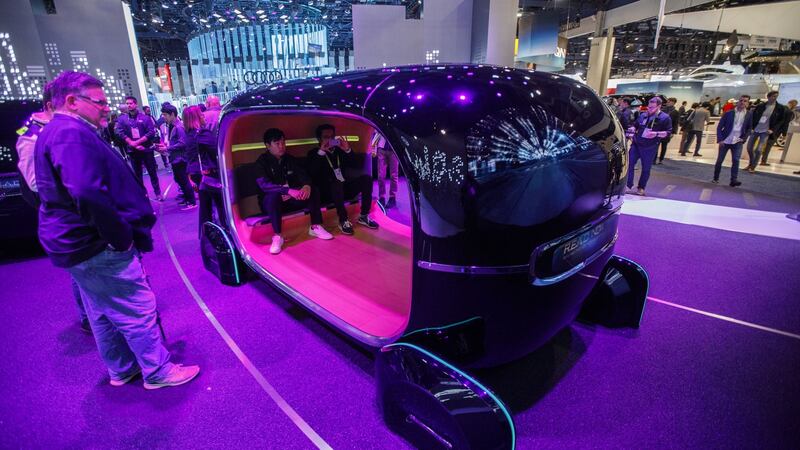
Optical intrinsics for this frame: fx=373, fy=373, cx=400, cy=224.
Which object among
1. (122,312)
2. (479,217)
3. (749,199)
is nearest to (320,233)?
(122,312)

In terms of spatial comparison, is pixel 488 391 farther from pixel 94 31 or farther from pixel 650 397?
pixel 94 31

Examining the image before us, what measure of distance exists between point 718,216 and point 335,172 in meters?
5.29

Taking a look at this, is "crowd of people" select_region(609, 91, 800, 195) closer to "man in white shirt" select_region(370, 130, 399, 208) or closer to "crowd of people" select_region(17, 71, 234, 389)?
"man in white shirt" select_region(370, 130, 399, 208)

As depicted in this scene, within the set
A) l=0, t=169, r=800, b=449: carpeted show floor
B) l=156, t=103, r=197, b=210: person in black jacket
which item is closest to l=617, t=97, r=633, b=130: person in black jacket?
l=0, t=169, r=800, b=449: carpeted show floor

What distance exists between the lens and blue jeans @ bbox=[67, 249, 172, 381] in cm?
191

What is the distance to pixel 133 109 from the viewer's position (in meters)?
6.25

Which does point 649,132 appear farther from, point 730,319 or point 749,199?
point 730,319

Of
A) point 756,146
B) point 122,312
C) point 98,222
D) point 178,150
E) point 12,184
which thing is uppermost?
point 98,222

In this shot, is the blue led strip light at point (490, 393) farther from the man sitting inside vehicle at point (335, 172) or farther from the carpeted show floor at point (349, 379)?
the man sitting inside vehicle at point (335, 172)

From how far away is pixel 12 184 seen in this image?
3979 millimetres

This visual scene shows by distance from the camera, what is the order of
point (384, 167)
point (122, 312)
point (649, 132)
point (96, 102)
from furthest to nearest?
1. point (384, 167)
2. point (649, 132)
3. point (122, 312)
4. point (96, 102)

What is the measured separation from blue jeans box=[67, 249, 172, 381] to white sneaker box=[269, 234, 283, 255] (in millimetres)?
1326

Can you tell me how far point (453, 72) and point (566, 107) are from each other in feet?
1.78

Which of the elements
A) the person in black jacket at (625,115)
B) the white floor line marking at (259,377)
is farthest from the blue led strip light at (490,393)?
the person in black jacket at (625,115)
